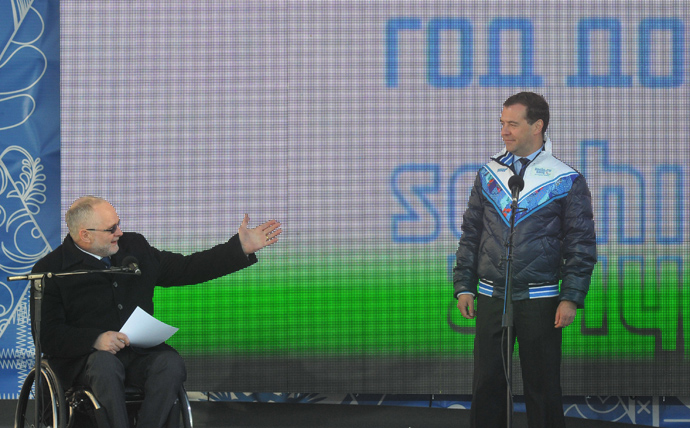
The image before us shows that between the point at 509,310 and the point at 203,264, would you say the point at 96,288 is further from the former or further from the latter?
the point at 509,310

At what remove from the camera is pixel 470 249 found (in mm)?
3025

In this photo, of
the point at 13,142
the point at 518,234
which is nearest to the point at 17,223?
the point at 13,142

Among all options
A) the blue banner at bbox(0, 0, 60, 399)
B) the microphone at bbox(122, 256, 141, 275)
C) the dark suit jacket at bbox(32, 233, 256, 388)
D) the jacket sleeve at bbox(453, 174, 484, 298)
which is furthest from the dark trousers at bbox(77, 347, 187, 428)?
the blue banner at bbox(0, 0, 60, 399)

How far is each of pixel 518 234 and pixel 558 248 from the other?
16 cm

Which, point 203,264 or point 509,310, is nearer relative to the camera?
point 509,310

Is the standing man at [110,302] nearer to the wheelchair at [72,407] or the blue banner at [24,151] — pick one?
the wheelchair at [72,407]

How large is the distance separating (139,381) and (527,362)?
56.7 inches

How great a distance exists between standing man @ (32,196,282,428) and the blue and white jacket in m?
0.88

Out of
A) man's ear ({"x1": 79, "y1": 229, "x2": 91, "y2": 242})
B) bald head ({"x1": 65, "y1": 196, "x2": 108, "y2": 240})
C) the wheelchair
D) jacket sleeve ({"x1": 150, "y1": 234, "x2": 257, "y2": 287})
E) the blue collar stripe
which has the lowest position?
the wheelchair

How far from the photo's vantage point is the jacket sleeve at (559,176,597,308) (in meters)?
2.84

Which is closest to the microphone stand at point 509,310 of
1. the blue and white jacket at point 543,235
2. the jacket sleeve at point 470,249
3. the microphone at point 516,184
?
the microphone at point 516,184

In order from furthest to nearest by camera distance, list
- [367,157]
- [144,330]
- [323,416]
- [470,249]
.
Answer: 1. [323,416]
2. [367,157]
3. [470,249]
4. [144,330]

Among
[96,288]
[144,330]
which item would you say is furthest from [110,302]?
[144,330]

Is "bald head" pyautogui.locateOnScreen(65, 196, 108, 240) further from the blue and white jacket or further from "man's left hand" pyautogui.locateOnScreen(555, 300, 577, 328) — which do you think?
"man's left hand" pyautogui.locateOnScreen(555, 300, 577, 328)
